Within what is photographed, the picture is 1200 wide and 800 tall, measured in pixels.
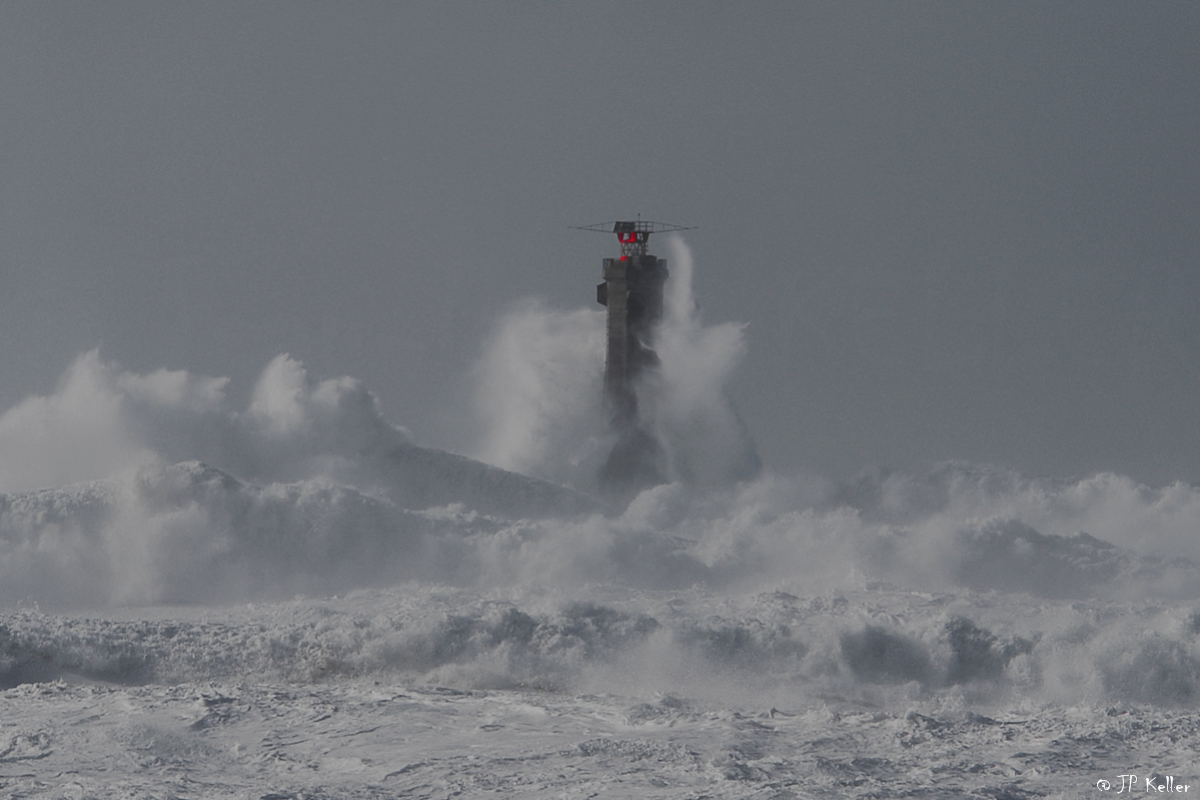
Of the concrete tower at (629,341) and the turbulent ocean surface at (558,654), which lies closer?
the turbulent ocean surface at (558,654)

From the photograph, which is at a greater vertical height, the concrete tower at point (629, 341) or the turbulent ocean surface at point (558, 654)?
the concrete tower at point (629, 341)

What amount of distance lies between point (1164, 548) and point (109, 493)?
67.7 feet

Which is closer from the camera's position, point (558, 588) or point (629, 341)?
point (558, 588)

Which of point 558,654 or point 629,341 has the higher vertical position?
point 629,341

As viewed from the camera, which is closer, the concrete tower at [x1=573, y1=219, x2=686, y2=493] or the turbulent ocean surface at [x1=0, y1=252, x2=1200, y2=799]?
the turbulent ocean surface at [x1=0, y1=252, x2=1200, y2=799]

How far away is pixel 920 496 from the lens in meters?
32.0

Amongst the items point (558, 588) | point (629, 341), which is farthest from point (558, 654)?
point (629, 341)

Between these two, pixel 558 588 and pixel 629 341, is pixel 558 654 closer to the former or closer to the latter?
pixel 558 588

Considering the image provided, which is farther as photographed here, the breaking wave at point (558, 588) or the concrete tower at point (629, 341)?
the concrete tower at point (629, 341)

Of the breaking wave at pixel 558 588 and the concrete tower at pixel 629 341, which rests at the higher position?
the concrete tower at pixel 629 341

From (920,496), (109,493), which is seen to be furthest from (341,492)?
(920,496)

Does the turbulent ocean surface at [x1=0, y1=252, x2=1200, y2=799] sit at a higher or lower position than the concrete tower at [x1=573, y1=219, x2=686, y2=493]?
lower

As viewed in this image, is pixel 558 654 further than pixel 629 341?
No

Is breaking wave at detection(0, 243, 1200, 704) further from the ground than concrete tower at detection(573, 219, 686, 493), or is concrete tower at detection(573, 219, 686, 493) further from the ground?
concrete tower at detection(573, 219, 686, 493)
